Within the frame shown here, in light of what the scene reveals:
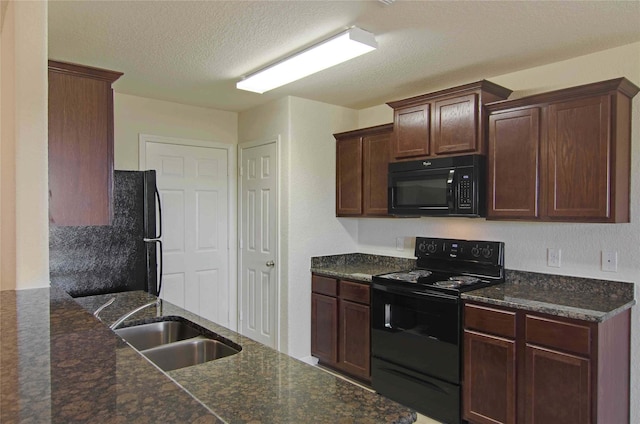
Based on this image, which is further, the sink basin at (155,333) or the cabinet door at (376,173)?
the cabinet door at (376,173)

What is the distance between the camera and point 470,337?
8.61ft

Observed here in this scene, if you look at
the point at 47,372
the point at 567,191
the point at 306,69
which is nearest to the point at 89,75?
the point at 306,69

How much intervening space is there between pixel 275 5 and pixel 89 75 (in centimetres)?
101

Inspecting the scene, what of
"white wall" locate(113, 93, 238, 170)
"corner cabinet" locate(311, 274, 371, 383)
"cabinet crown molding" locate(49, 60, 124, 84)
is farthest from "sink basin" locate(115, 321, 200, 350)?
"white wall" locate(113, 93, 238, 170)

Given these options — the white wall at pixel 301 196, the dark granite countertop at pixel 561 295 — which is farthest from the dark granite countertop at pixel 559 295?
the white wall at pixel 301 196

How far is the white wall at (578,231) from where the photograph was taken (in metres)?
2.50

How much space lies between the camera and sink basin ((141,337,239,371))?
5.57ft

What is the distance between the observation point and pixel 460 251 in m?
3.29

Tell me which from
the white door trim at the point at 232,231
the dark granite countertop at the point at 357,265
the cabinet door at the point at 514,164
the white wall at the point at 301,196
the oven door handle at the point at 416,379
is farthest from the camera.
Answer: the white door trim at the point at 232,231

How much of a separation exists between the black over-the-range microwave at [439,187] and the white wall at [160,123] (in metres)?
1.88

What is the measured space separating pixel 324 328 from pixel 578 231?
2.11 m

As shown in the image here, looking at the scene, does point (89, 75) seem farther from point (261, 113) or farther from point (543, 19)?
point (543, 19)

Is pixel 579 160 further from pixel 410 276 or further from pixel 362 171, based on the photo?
pixel 362 171

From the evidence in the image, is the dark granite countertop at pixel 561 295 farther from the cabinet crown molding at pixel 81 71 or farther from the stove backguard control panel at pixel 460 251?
the cabinet crown molding at pixel 81 71
